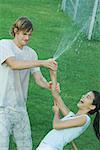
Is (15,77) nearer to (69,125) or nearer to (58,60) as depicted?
(69,125)

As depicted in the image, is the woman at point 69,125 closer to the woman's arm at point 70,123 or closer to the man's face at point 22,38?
the woman's arm at point 70,123

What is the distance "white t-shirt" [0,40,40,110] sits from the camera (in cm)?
462

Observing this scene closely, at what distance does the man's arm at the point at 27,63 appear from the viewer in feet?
14.7

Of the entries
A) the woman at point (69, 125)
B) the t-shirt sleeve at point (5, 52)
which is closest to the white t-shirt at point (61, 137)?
the woman at point (69, 125)

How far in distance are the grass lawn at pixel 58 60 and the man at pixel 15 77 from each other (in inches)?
45.4

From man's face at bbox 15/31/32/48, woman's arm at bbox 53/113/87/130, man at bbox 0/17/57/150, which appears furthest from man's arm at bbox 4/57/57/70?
woman's arm at bbox 53/113/87/130

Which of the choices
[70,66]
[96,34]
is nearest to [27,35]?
[70,66]

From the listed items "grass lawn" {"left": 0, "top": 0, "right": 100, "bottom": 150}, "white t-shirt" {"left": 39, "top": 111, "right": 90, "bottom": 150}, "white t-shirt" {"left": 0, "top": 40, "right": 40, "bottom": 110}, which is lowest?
"grass lawn" {"left": 0, "top": 0, "right": 100, "bottom": 150}

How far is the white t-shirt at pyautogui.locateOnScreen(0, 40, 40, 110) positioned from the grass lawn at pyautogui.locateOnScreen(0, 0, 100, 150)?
1.26 metres

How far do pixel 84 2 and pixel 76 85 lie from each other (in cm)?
503

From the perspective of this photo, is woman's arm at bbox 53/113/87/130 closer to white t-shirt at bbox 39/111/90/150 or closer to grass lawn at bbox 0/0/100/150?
white t-shirt at bbox 39/111/90/150

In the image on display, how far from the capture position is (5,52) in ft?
15.0

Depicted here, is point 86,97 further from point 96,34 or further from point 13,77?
point 96,34

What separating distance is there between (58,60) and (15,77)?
5.45 metres
